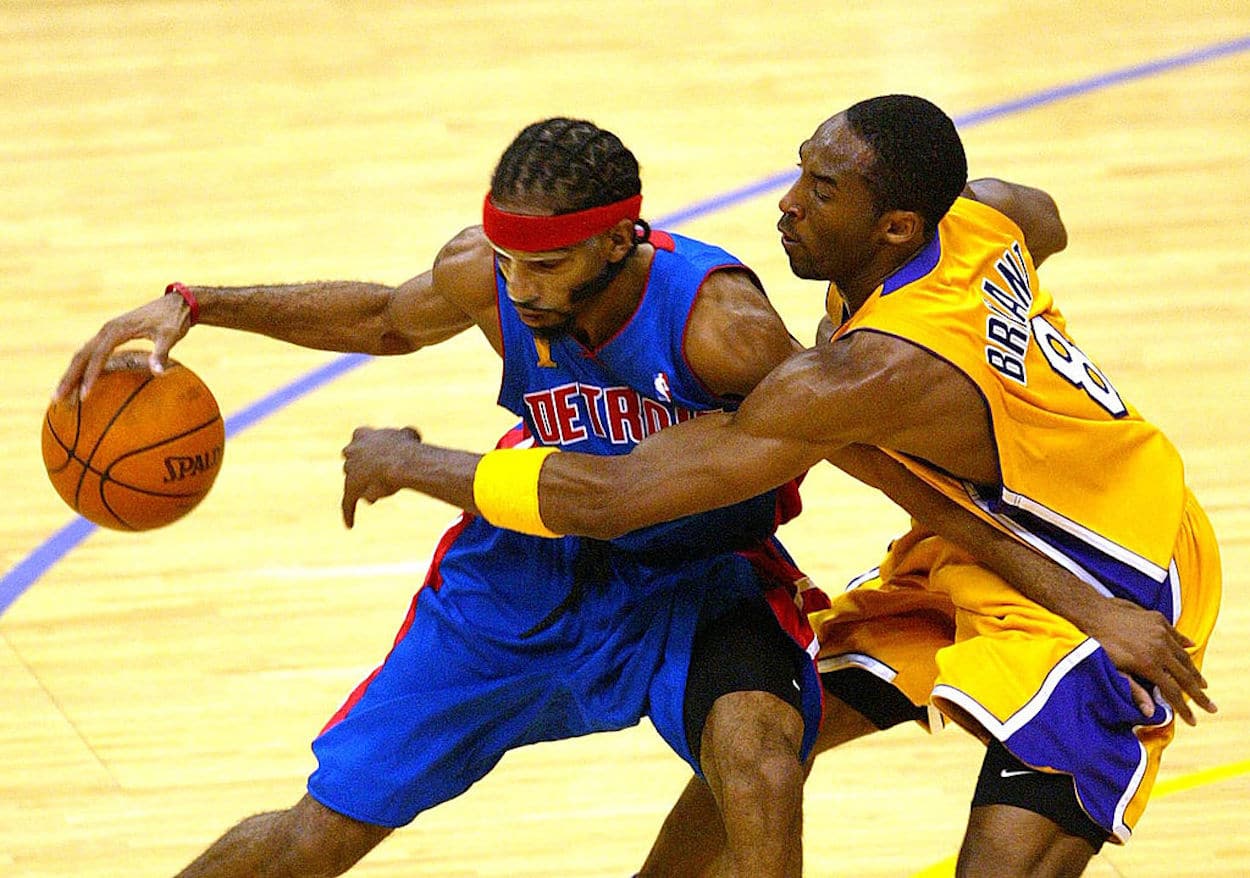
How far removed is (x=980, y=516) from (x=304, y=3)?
28.2 feet

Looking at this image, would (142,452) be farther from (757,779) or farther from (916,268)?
(916,268)

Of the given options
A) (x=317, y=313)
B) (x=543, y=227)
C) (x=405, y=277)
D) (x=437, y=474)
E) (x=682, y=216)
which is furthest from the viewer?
(x=682, y=216)

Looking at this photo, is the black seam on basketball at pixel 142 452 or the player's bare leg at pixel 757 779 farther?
the black seam on basketball at pixel 142 452

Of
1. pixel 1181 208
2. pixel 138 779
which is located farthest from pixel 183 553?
pixel 1181 208

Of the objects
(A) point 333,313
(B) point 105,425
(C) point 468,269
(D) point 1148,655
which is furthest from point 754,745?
(B) point 105,425

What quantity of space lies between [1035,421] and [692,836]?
1389 millimetres

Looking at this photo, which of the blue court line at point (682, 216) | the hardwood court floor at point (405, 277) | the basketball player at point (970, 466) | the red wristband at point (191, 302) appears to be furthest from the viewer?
the blue court line at point (682, 216)

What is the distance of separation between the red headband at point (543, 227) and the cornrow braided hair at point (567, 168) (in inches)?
0.8

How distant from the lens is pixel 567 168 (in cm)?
379

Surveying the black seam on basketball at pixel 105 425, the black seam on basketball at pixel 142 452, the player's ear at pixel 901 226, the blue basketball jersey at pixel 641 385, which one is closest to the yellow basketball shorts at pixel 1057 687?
the blue basketball jersey at pixel 641 385

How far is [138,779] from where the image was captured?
5.43 m

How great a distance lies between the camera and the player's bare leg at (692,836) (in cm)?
456

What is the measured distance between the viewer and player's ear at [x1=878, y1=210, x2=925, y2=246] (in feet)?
12.5

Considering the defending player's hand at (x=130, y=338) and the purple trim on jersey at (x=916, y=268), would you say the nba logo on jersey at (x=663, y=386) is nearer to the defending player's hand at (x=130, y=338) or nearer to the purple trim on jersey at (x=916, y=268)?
the purple trim on jersey at (x=916, y=268)
